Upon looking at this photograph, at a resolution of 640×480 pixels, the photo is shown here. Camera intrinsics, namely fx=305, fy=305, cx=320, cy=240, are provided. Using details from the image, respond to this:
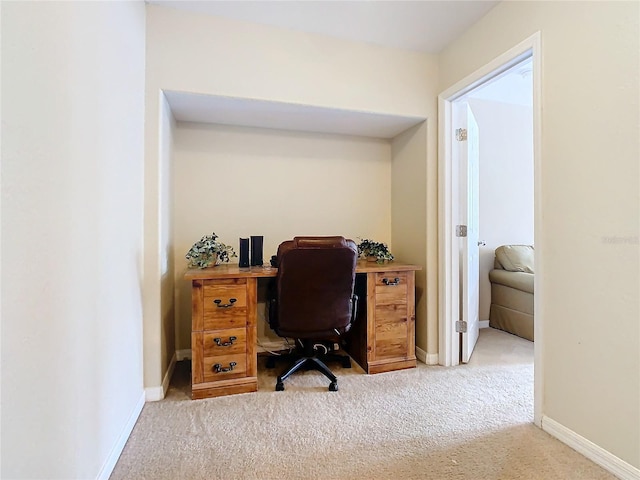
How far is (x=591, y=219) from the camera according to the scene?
4.42 feet

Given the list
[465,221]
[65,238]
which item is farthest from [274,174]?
[65,238]

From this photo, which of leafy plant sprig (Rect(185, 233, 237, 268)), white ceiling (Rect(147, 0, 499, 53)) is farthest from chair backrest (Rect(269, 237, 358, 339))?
white ceiling (Rect(147, 0, 499, 53))

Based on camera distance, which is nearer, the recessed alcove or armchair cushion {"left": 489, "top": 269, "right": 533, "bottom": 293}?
the recessed alcove

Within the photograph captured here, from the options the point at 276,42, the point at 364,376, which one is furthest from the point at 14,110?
the point at 364,376

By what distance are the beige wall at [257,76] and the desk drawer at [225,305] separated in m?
0.30

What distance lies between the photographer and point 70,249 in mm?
976

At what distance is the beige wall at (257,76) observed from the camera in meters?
1.85

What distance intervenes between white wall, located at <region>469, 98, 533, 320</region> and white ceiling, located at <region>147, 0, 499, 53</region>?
1.58 m

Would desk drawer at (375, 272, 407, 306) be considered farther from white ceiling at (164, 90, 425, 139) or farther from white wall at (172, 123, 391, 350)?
white ceiling at (164, 90, 425, 139)

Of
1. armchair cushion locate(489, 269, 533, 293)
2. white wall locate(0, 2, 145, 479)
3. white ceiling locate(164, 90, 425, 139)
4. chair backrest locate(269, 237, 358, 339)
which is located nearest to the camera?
white wall locate(0, 2, 145, 479)

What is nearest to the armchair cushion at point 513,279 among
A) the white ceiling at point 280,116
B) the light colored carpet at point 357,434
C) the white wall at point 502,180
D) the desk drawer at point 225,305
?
the white wall at point 502,180

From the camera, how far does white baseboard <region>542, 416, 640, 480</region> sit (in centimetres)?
122

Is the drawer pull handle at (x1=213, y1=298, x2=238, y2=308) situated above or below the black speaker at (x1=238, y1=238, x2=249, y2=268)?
below

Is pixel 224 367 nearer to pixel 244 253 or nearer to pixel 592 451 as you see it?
pixel 244 253
